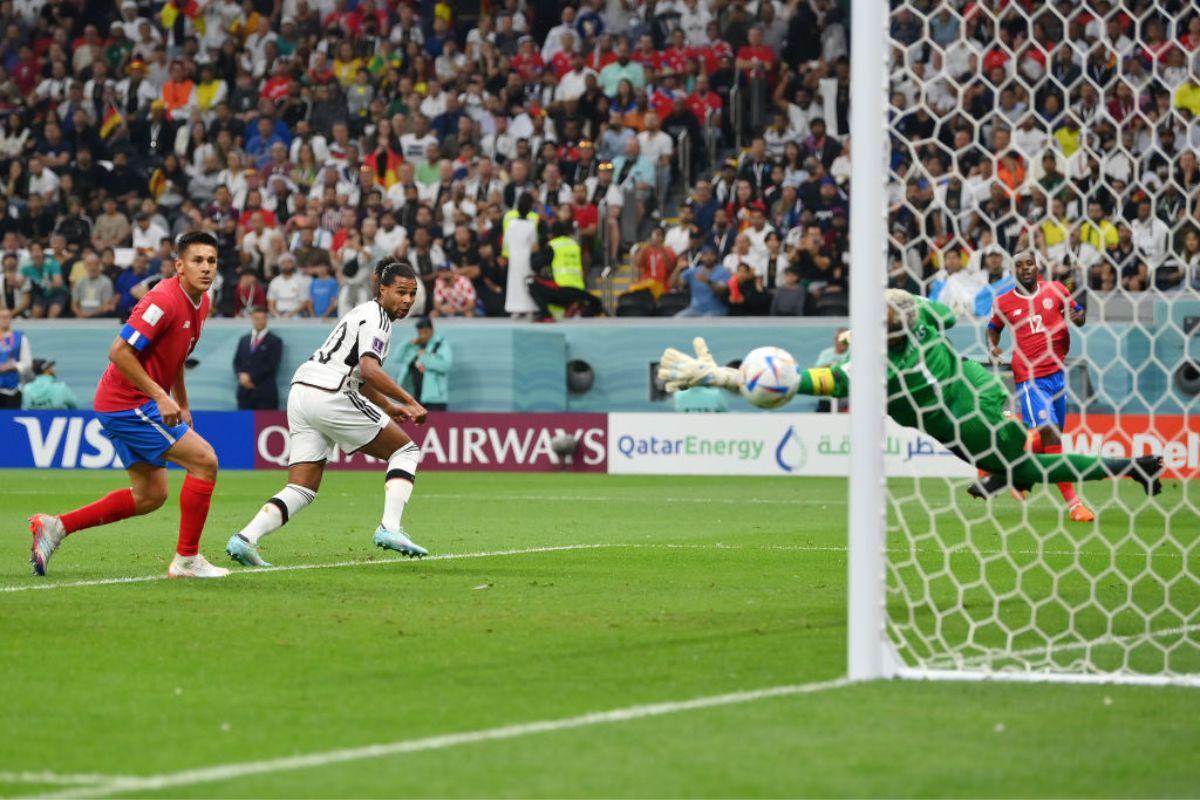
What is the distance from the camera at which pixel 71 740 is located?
5758mm

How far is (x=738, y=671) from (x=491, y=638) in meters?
1.39

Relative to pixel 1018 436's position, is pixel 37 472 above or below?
below

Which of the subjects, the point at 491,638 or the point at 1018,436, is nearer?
the point at 491,638

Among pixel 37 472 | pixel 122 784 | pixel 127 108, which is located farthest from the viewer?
pixel 127 108

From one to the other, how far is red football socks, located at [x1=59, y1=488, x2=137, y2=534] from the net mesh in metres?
4.42

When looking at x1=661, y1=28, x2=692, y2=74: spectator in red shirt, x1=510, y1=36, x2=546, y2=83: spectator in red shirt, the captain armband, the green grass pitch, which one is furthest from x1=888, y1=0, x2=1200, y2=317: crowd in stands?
x1=510, y1=36, x2=546, y2=83: spectator in red shirt

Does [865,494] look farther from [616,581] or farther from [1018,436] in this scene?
[616,581]

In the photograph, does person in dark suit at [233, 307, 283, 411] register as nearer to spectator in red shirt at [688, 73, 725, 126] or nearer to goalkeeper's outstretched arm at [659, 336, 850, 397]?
spectator in red shirt at [688, 73, 725, 126]

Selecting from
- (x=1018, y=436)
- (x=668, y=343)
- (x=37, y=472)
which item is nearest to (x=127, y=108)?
(x=37, y=472)

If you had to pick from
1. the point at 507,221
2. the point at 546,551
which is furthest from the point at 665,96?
the point at 546,551

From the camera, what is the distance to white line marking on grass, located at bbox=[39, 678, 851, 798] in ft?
16.7

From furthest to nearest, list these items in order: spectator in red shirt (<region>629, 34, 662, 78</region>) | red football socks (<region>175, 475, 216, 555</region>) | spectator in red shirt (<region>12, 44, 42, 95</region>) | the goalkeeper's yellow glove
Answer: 1. spectator in red shirt (<region>12, 44, 42, 95</region>)
2. spectator in red shirt (<region>629, 34, 662, 78</region>)
3. red football socks (<region>175, 475, 216, 555</region>)
4. the goalkeeper's yellow glove

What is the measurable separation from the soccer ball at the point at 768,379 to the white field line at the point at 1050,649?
4.74 ft

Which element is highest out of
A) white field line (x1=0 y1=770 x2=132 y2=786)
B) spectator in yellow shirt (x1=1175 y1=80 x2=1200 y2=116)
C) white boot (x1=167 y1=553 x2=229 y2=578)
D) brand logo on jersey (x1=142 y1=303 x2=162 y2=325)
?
spectator in yellow shirt (x1=1175 y1=80 x2=1200 y2=116)
